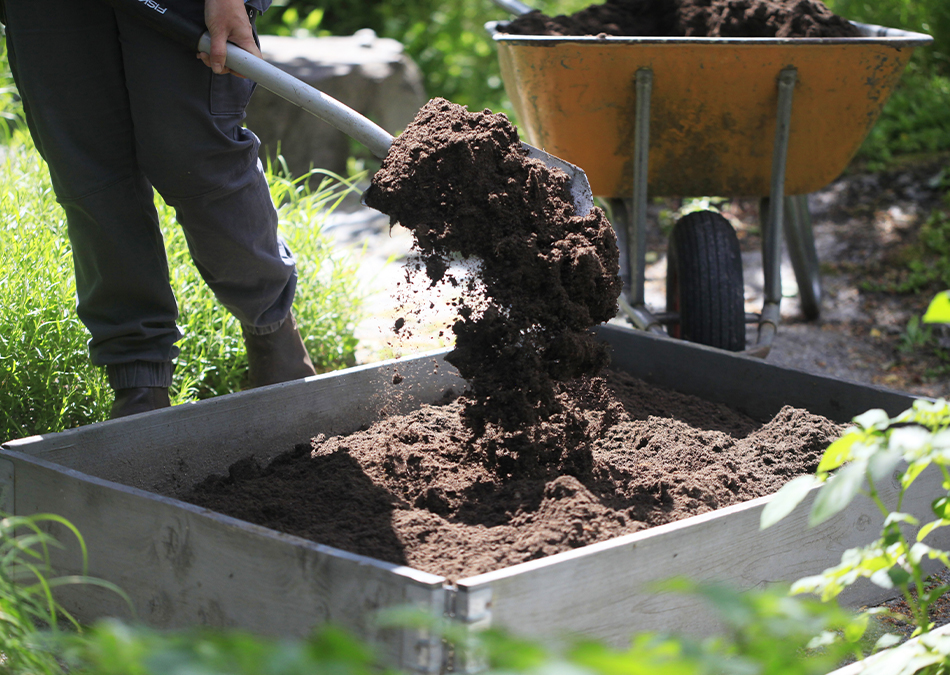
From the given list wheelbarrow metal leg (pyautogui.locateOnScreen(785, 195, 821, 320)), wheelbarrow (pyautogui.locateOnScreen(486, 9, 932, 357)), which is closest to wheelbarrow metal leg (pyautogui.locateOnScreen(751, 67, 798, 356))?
wheelbarrow (pyautogui.locateOnScreen(486, 9, 932, 357))

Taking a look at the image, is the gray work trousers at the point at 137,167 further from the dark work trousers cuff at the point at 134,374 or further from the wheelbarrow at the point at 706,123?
the wheelbarrow at the point at 706,123

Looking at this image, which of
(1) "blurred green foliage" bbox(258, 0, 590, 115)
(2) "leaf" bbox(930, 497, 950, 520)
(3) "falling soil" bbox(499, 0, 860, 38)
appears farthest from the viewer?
(1) "blurred green foliage" bbox(258, 0, 590, 115)

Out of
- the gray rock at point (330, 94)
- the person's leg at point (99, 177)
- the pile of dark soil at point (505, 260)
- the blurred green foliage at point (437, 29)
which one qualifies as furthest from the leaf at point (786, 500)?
the blurred green foliage at point (437, 29)

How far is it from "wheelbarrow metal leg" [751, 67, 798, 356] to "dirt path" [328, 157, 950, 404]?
0.77ft

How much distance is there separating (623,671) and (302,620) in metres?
0.90

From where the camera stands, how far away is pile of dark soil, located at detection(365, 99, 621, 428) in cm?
183

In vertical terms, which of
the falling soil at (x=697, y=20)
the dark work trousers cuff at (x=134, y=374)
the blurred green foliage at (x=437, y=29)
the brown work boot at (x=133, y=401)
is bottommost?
the brown work boot at (x=133, y=401)

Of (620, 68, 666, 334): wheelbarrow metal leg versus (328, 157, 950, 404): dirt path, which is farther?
(328, 157, 950, 404): dirt path

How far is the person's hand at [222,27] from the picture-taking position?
1872mm

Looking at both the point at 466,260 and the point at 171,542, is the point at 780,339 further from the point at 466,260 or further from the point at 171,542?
the point at 171,542

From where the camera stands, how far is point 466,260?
189cm

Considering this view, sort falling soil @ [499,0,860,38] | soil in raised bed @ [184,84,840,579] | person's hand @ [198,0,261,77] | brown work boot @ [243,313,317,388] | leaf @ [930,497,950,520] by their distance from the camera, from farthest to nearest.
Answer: falling soil @ [499,0,860,38] → brown work boot @ [243,313,317,388] → person's hand @ [198,0,261,77] → soil in raised bed @ [184,84,840,579] → leaf @ [930,497,950,520]

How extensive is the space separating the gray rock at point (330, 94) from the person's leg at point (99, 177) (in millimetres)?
3929

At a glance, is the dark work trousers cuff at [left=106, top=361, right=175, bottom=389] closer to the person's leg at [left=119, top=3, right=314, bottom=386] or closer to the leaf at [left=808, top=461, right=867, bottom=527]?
the person's leg at [left=119, top=3, right=314, bottom=386]
